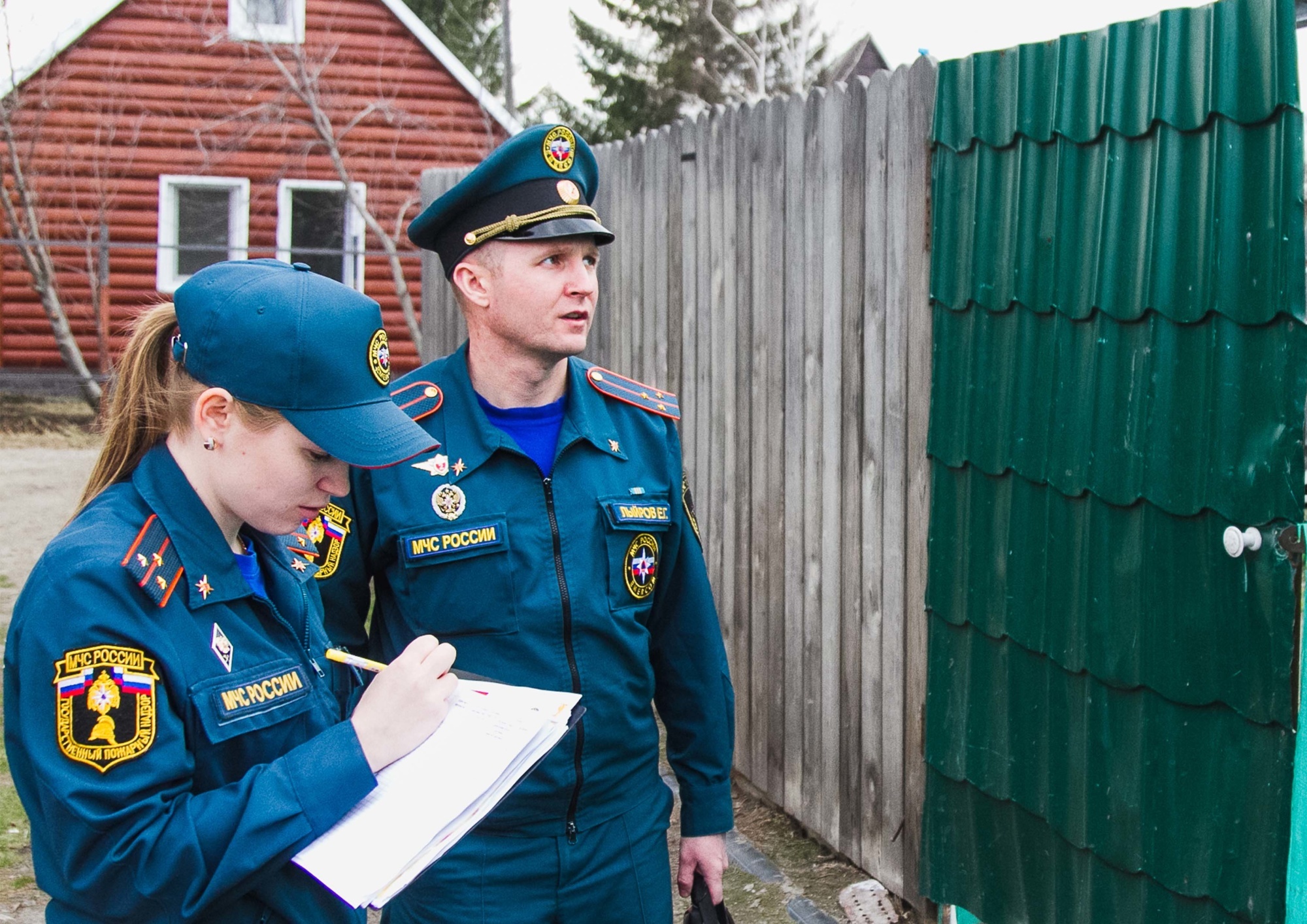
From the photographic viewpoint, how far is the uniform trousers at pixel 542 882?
249 centimetres

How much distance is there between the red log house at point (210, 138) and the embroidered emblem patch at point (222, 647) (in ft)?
49.9

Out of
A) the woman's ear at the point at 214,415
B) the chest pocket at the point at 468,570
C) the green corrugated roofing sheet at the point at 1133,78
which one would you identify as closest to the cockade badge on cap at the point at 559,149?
the chest pocket at the point at 468,570

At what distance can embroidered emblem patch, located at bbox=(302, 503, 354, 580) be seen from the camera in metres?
2.59

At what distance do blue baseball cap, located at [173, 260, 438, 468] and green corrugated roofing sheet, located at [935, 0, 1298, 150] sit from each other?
1.98 meters

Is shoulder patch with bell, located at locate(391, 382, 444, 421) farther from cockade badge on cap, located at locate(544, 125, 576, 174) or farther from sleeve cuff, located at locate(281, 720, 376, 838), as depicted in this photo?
sleeve cuff, located at locate(281, 720, 376, 838)

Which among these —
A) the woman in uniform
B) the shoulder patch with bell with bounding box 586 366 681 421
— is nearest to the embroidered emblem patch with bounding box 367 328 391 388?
the woman in uniform

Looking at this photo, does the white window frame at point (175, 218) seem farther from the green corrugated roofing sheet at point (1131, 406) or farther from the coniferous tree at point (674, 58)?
the green corrugated roofing sheet at point (1131, 406)

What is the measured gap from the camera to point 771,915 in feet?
13.6

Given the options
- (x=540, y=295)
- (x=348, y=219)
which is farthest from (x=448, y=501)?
(x=348, y=219)

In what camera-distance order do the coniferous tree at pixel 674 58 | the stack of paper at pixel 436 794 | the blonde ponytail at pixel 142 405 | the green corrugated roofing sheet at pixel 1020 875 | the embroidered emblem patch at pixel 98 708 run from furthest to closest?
1. the coniferous tree at pixel 674 58
2. the green corrugated roofing sheet at pixel 1020 875
3. the blonde ponytail at pixel 142 405
4. the stack of paper at pixel 436 794
5. the embroidered emblem patch at pixel 98 708

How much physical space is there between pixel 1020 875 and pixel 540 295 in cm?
208

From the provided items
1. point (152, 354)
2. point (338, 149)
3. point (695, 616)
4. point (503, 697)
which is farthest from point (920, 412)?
point (338, 149)

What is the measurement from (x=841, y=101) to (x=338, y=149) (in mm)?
14050

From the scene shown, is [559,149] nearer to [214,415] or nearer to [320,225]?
[214,415]
